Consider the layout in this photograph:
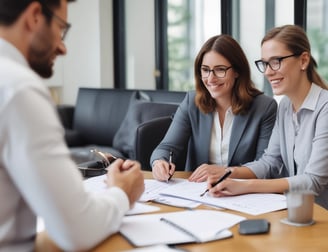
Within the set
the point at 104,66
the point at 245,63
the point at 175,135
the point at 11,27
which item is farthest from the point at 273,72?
the point at 104,66

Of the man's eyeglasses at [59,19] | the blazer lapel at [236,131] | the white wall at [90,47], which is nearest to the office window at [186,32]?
the white wall at [90,47]

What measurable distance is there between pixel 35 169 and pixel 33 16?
0.33 metres

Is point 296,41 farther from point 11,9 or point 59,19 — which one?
point 11,9

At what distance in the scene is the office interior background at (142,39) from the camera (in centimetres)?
416

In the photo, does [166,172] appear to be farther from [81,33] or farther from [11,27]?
[81,33]

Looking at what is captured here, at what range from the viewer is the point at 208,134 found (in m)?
2.29

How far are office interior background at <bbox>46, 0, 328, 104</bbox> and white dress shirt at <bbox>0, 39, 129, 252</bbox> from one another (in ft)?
10.6

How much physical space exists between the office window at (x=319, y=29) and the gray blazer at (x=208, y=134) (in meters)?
1.49

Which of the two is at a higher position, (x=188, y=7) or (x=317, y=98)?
(x=188, y=7)

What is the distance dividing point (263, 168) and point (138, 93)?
8.34 ft

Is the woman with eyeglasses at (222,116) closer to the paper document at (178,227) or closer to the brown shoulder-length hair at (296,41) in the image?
the brown shoulder-length hair at (296,41)

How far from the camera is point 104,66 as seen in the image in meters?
5.06

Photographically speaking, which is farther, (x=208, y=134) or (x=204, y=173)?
(x=208, y=134)

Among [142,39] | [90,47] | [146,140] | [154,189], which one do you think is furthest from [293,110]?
[90,47]
